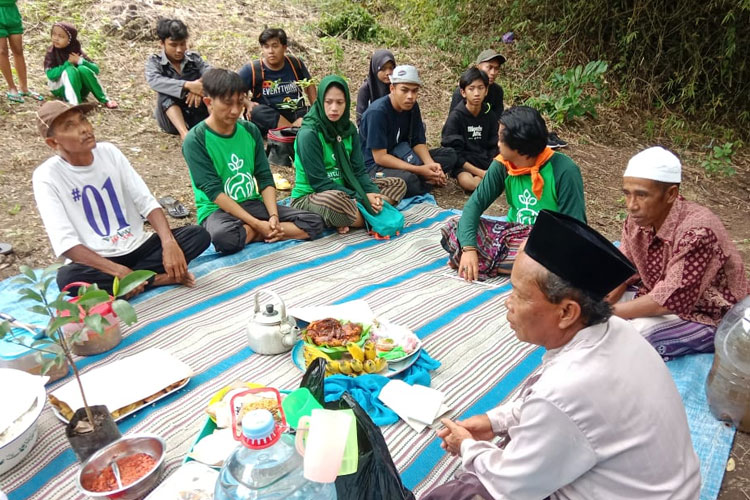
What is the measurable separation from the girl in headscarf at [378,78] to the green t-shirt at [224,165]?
1.93 metres

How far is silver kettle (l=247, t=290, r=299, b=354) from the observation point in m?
2.53

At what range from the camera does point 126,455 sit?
1729 millimetres

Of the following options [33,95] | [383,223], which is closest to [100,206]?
[383,223]

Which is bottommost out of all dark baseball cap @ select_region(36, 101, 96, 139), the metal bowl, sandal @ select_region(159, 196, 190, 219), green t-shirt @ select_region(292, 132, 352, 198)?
sandal @ select_region(159, 196, 190, 219)

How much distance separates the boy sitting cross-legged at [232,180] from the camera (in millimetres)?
3505

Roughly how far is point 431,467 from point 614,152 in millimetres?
6096

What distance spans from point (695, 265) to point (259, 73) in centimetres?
465

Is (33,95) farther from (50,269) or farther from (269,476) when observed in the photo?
(269,476)

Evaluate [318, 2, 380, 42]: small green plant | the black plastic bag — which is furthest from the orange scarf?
[318, 2, 380, 42]: small green plant

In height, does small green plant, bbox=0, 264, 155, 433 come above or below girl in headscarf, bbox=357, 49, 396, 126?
below

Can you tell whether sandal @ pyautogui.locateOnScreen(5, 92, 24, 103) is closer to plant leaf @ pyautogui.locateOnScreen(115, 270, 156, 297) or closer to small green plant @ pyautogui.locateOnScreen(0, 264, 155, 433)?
small green plant @ pyautogui.locateOnScreen(0, 264, 155, 433)

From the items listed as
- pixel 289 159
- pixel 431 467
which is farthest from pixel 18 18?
pixel 431 467

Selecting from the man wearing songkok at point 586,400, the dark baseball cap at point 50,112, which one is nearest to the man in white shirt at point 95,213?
the dark baseball cap at point 50,112

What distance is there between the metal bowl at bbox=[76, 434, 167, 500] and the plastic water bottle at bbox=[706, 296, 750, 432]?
2239 millimetres
